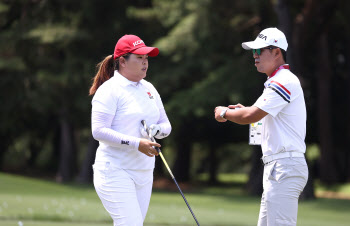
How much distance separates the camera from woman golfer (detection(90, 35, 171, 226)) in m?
4.96

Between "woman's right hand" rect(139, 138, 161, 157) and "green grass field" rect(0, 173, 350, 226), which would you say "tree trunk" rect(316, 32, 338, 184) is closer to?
"green grass field" rect(0, 173, 350, 226)

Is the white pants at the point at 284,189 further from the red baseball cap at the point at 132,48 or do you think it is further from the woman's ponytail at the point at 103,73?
the woman's ponytail at the point at 103,73

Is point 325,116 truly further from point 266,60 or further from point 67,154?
point 266,60

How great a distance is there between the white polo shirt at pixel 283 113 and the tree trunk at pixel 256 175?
16.9 m

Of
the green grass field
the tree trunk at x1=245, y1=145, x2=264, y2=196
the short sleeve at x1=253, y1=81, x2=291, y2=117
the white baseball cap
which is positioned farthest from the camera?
the tree trunk at x1=245, y1=145, x2=264, y2=196

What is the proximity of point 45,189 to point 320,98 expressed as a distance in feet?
36.0

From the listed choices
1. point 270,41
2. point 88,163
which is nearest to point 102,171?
point 270,41

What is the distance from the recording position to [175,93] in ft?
70.4

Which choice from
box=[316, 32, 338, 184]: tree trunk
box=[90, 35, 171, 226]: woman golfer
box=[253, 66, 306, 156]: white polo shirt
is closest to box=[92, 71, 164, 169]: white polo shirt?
box=[90, 35, 171, 226]: woman golfer

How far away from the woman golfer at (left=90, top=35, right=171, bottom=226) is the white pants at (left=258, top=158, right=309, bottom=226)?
919 mm

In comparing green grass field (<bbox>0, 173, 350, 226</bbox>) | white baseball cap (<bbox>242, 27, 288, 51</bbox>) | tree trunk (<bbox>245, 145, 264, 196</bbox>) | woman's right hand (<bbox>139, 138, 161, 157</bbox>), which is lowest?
green grass field (<bbox>0, 173, 350, 226</bbox>)

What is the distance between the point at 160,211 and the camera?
13.5 metres

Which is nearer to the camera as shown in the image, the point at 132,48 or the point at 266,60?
the point at 266,60

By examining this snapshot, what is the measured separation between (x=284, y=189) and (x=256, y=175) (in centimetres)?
1790
